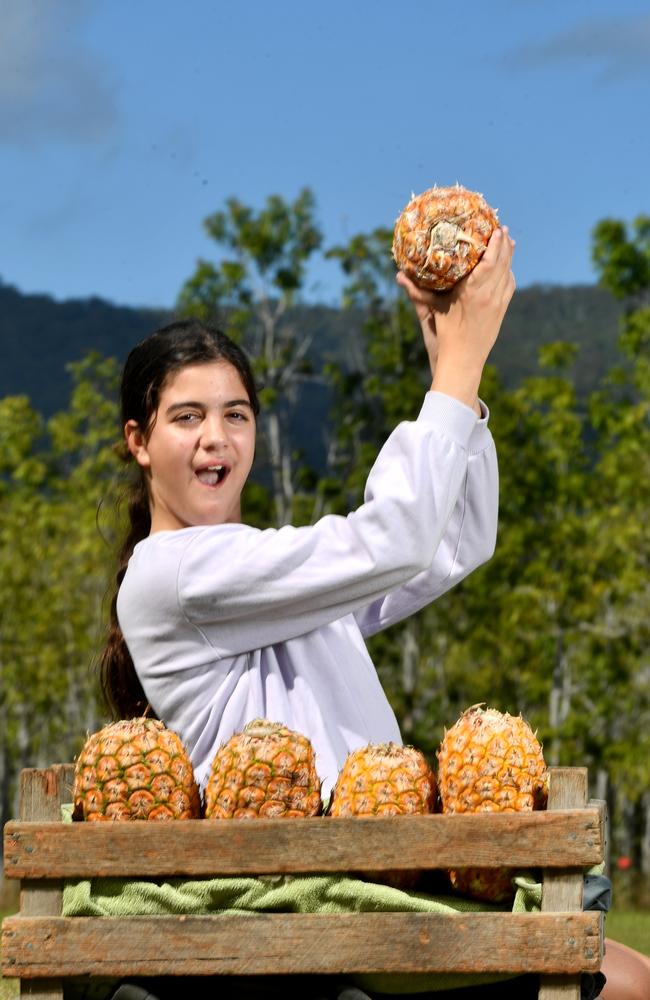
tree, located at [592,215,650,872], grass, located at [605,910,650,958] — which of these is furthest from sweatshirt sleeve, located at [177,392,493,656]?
tree, located at [592,215,650,872]

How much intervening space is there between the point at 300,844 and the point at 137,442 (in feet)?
4.63

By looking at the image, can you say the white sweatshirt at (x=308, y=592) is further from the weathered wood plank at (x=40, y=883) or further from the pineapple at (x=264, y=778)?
the weathered wood plank at (x=40, y=883)

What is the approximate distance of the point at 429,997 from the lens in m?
3.18

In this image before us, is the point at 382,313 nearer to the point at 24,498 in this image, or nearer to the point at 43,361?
the point at 24,498

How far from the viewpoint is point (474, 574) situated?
33.3 meters

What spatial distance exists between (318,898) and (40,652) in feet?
111

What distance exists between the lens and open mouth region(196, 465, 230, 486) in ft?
12.3

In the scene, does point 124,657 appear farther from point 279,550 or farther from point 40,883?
point 40,883

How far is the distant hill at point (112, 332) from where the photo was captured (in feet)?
390

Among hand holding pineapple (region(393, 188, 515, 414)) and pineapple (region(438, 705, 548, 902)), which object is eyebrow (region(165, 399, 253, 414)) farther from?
pineapple (region(438, 705, 548, 902))

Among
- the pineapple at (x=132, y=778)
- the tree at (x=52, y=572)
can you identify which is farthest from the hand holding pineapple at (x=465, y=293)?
the tree at (x=52, y=572)

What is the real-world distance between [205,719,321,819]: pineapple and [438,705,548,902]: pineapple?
0.94ft

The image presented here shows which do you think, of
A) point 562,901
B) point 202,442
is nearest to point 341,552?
point 202,442

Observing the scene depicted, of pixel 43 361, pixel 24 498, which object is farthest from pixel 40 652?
pixel 43 361
